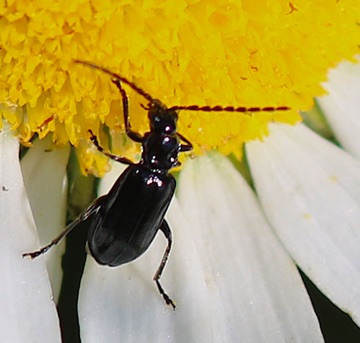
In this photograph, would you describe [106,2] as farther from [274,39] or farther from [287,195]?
[287,195]

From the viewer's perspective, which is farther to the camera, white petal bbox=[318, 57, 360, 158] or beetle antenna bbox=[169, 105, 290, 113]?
white petal bbox=[318, 57, 360, 158]

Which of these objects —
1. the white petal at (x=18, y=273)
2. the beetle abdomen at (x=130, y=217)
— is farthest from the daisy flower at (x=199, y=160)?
the beetle abdomen at (x=130, y=217)

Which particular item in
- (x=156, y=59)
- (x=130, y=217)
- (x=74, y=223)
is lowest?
(x=74, y=223)

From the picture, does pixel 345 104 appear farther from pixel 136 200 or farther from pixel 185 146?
pixel 136 200

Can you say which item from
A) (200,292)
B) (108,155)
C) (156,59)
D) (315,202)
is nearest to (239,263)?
(200,292)

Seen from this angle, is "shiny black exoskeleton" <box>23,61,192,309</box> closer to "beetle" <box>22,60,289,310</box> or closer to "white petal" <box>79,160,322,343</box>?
"beetle" <box>22,60,289,310</box>

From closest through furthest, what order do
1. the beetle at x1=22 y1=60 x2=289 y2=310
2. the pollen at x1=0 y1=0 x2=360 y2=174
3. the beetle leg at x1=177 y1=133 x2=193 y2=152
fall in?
the pollen at x1=0 y1=0 x2=360 y2=174 < the beetle at x1=22 y1=60 x2=289 y2=310 < the beetle leg at x1=177 y1=133 x2=193 y2=152

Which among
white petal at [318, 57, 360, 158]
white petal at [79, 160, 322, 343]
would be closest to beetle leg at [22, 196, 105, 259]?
white petal at [79, 160, 322, 343]
